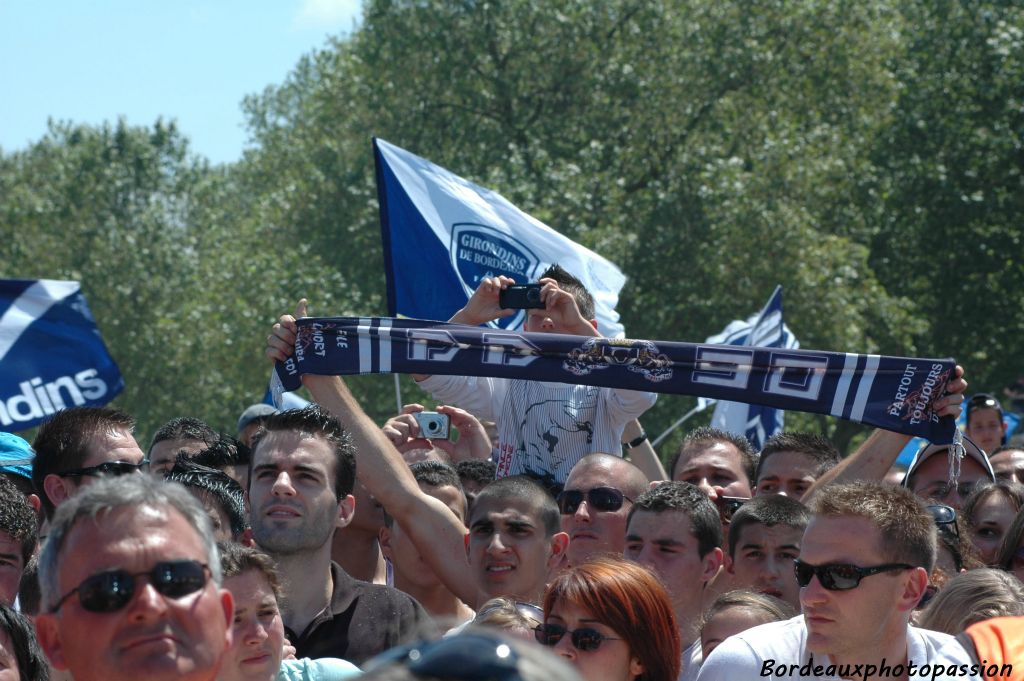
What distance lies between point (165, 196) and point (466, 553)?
1261 inches

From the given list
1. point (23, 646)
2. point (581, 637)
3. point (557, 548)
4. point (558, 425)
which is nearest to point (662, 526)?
point (557, 548)

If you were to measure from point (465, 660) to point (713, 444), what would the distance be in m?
5.68

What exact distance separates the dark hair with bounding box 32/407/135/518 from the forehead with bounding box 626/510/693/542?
2138 mm

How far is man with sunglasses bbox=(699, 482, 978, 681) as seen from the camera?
4207mm

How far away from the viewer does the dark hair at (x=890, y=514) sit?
14.1 ft

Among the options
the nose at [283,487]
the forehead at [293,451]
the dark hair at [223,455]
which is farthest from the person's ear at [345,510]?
the dark hair at [223,455]

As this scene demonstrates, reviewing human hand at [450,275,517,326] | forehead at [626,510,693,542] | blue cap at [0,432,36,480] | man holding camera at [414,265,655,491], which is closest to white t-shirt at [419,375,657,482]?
man holding camera at [414,265,655,491]

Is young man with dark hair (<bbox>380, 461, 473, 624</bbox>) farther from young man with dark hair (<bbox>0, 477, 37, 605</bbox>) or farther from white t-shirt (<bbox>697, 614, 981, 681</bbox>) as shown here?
white t-shirt (<bbox>697, 614, 981, 681</bbox>)

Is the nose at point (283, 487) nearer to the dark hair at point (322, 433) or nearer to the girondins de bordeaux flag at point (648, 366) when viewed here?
the dark hair at point (322, 433)

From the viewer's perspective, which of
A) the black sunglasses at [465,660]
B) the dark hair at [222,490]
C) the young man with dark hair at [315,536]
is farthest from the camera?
the dark hair at [222,490]

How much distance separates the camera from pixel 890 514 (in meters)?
4.33

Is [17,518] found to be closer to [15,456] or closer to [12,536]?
[12,536]

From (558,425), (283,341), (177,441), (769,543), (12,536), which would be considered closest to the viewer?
(12,536)

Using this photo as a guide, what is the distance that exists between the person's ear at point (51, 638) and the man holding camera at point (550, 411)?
3.95m
